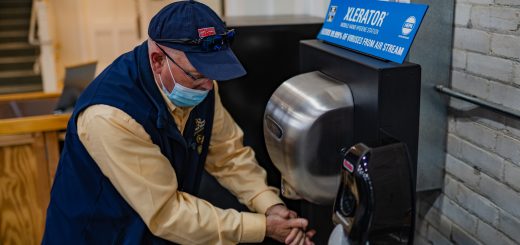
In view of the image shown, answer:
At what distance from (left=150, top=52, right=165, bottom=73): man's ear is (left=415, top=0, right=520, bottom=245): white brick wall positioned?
3.05 feet

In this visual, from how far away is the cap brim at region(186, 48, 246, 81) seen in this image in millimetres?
1492

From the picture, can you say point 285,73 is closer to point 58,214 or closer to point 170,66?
point 170,66

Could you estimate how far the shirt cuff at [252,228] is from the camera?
5.36 ft

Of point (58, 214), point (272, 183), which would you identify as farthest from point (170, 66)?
point (272, 183)

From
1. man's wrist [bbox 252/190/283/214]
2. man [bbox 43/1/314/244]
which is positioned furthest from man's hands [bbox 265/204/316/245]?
man's wrist [bbox 252/190/283/214]

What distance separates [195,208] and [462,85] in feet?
3.00

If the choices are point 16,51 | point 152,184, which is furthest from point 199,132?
point 16,51

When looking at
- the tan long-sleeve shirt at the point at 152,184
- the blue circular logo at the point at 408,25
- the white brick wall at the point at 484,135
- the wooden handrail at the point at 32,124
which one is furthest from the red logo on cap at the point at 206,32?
the wooden handrail at the point at 32,124

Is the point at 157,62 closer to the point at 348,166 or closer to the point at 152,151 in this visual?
the point at 152,151

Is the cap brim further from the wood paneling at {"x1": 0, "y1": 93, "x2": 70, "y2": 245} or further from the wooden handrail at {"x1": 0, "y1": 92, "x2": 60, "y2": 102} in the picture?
the wooden handrail at {"x1": 0, "y1": 92, "x2": 60, "y2": 102}

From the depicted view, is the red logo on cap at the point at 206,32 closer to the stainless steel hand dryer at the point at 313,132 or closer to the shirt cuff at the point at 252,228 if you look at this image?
the stainless steel hand dryer at the point at 313,132

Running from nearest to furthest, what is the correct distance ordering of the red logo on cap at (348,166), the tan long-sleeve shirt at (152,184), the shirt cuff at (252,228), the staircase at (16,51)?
the red logo on cap at (348,166)
the tan long-sleeve shirt at (152,184)
the shirt cuff at (252,228)
the staircase at (16,51)

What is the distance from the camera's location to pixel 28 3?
25.1ft

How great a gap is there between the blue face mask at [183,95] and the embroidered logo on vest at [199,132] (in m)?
0.14
